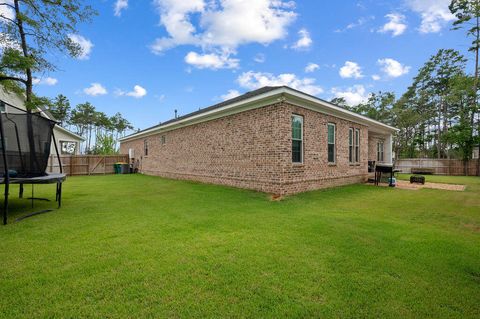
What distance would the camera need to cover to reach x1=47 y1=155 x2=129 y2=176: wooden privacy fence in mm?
16938

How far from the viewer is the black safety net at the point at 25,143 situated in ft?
17.8

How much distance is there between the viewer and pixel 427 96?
28406 millimetres

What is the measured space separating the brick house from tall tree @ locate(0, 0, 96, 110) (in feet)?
19.1

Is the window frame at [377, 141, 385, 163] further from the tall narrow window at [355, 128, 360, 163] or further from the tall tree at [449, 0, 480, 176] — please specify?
the tall tree at [449, 0, 480, 176]

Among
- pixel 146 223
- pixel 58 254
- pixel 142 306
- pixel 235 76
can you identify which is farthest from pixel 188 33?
pixel 142 306

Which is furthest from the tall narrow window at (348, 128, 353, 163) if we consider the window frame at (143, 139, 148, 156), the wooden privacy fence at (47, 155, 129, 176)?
the wooden privacy fence at (47, 155, 129, 176)

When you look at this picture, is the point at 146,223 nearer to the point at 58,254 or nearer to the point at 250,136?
the point at 58,254

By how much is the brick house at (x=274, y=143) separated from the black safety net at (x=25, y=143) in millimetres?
5788

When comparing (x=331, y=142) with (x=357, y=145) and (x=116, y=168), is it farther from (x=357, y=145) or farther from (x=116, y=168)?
(x=116, y=168)

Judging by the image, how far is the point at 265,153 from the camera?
8.17 meters

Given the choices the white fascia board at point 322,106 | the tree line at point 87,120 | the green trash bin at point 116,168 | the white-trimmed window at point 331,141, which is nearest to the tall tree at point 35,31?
the white fascia board at point 322,106

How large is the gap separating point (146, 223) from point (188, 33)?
1261 centimetres

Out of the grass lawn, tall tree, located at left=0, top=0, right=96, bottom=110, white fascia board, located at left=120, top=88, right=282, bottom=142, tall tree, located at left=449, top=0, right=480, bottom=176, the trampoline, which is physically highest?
tall tree, located at left=449, top=0, right=480, bottom=176

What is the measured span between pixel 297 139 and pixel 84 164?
17074 millimetres
